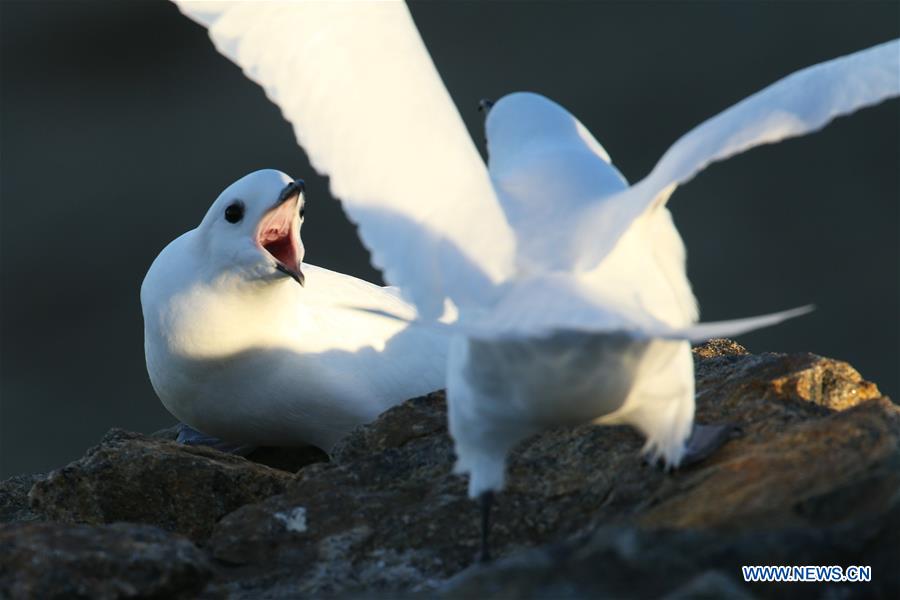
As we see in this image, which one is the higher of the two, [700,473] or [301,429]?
[301,429]

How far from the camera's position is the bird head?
7.39m

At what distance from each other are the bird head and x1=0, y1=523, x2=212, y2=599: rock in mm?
2668

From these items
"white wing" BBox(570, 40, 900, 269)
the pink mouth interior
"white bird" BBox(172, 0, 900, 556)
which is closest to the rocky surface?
"white bird" BBox(172, 0, 900, 556)

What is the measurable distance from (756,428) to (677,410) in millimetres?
482

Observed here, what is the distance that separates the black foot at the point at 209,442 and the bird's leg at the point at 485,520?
115 inches

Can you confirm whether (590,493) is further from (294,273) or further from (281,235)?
(281,235)

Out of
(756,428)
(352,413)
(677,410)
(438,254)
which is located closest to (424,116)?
(438,254)

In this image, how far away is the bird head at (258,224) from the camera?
291 inches

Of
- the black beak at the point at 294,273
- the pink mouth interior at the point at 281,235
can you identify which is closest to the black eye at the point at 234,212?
the pink mouth interior at the point at 281,235

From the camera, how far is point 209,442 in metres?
7.90

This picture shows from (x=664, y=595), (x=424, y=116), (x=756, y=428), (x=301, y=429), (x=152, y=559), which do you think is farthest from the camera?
(x=301, y=429)

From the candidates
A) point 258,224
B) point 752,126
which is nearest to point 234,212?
point 258,224

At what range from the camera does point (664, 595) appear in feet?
12.1

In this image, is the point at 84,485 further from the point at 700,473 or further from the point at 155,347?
the point at 700,473
